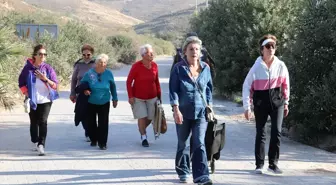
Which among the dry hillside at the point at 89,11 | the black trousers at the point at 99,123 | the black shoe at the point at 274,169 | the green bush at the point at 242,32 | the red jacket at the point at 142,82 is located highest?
the dry hillside at the point at 89,11

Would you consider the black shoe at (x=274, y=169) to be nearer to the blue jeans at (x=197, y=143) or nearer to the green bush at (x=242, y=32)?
the blue jeans at (x=197, y=143)

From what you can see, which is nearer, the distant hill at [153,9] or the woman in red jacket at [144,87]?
the woman in red jacket at [144,87]

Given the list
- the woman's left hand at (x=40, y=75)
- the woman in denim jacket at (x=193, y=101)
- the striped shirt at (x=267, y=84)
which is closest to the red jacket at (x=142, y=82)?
the woman's left hand at (x=40, y=75)

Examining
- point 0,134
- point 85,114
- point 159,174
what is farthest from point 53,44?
point 159,174

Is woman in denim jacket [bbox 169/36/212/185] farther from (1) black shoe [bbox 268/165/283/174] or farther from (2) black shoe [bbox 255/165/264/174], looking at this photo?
(1) black shoe [bbox 268/165/283/174]

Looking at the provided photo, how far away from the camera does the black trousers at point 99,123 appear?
923 cm

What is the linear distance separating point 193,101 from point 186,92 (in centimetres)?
14

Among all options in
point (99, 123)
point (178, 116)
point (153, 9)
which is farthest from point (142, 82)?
point (153, 9)

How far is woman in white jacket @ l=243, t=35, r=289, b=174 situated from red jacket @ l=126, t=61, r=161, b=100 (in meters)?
2.39

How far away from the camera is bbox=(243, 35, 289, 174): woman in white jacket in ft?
23.9

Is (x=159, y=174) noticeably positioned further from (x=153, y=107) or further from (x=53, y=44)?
(x=53, y=44)

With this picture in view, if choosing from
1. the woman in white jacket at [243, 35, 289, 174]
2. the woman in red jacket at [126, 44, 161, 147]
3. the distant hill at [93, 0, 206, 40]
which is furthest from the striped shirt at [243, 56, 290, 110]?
the distant hill at [93, 0, 206, 40]

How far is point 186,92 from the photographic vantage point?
6641 mm

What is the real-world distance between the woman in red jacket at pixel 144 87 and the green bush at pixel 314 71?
8.89 ft
